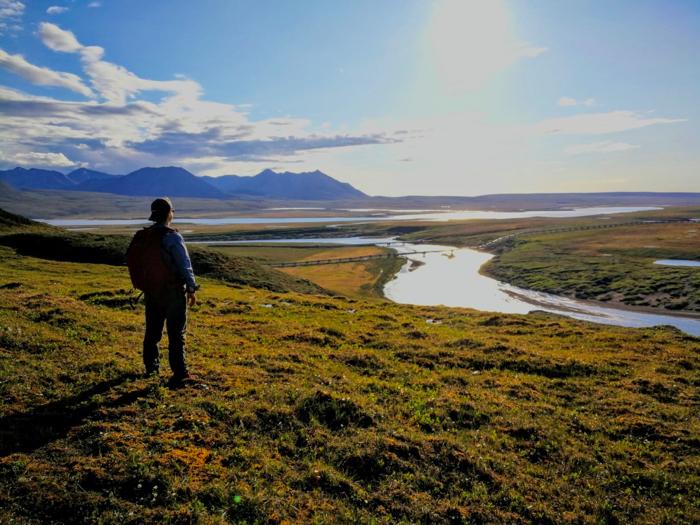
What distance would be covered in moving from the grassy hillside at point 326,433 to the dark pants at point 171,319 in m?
0.87

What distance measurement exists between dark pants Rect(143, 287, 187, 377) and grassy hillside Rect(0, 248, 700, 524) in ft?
2.87

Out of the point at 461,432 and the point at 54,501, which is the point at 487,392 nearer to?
the point at 461,432

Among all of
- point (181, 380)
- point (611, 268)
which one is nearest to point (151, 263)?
point (181, 380)

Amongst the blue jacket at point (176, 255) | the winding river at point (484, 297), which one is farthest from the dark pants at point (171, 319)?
the winding river at point (484, 297)

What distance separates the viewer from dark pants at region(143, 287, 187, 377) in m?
11.5

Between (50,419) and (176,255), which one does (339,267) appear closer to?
(176,255)

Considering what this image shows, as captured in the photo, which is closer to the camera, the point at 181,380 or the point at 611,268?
the point at 181,380

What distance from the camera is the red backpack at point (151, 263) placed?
37.0ft

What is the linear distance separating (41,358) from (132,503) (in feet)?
24.6

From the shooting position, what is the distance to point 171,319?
11.5m

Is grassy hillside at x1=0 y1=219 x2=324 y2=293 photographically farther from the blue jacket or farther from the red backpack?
the blue jacket

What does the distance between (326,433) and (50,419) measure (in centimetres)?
601

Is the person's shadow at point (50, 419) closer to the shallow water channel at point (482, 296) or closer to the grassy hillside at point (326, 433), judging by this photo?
the grassy hillside at point (326, 433)

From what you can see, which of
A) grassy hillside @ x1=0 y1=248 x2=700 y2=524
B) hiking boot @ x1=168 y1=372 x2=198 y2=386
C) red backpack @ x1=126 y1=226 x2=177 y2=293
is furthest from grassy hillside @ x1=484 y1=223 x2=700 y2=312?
red backpack @ x1=126 y1=226 x2=177 y2=293
